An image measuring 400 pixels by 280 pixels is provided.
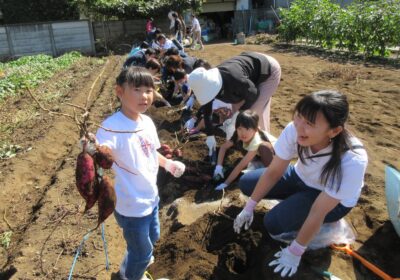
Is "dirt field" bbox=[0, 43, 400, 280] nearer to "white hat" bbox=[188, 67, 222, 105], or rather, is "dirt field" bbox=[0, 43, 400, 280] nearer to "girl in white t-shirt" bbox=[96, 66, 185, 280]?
"girl in white t-shirt" bbox=[96, 66, 185, 280]

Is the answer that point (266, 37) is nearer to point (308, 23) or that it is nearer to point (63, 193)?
point (308, 23)

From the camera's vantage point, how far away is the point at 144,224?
2.40 meters

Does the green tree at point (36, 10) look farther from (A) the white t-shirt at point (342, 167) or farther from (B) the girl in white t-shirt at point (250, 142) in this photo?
(A) the white t-shirt at point (342, 167)

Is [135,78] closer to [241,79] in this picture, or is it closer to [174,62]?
[241,79]

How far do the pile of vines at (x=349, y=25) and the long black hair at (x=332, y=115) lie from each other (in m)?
10.0

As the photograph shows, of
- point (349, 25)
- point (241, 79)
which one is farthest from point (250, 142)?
point (349, 25)

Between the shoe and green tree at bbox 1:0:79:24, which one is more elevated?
green tree at bbox 1:0:79:24

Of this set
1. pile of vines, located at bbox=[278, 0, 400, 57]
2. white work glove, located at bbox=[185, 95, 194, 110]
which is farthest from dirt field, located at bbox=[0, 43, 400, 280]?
pile of vines, located at bbox=[278, 0, 400, 57]

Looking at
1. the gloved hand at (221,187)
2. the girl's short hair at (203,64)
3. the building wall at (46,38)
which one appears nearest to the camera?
the gloved hand at (221,187)

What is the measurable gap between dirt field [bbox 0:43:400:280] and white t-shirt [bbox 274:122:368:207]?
538mm

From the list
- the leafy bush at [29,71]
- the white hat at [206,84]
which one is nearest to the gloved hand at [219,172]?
the white hat at [206,84]

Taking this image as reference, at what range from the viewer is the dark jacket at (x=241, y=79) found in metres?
3.86

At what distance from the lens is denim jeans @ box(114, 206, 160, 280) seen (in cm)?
237

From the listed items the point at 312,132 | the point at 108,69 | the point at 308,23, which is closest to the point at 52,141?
the point at 312,132
